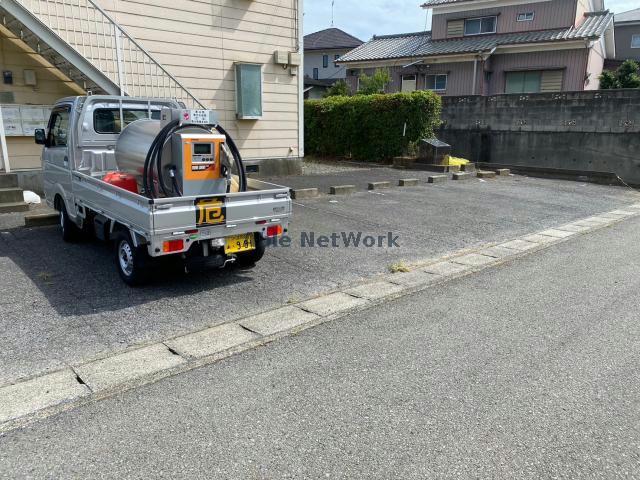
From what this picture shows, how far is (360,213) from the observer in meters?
8.90

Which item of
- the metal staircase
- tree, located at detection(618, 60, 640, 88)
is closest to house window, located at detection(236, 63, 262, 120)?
the metal staircase

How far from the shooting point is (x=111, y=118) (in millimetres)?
6156

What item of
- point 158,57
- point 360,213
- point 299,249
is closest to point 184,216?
point 299,249

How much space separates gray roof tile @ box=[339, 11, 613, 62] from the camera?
842 inches

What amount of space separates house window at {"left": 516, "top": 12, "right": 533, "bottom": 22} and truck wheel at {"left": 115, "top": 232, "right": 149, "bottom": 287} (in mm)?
24057

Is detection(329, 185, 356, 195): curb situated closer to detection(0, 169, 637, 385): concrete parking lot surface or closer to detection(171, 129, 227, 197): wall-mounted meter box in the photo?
detection(0, 169, 637, 385): concrete parking lot surface

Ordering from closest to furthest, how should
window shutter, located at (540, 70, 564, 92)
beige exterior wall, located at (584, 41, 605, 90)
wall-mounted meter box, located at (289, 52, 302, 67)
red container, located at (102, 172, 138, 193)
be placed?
red container, located at (102, 172, 138, 193)
wall-mounted meter box, located at (289, 52, 302, 67)
beige exterior wall, located at (584, 41, 605, 90)
window shutter, located at (540, 70, 564, 92)

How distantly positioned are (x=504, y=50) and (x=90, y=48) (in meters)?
19.6

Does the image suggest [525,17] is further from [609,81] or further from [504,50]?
[609,81]

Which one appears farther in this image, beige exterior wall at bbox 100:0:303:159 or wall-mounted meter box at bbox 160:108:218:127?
beige exterior wall at bbox 100:0:303:159

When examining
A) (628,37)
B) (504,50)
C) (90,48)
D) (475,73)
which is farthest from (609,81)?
(90,48)

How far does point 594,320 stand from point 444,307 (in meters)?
1.34

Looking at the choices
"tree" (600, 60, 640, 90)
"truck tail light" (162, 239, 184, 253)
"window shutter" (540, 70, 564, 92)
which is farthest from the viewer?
"window shutter" (540, 70, 564, 92)

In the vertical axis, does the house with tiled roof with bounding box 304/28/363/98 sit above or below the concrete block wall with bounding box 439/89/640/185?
above
